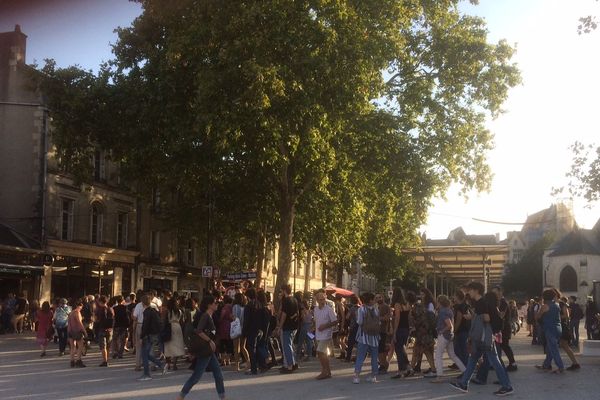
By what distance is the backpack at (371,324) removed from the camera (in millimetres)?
13586

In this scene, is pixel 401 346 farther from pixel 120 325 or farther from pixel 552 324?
pixel 120 325

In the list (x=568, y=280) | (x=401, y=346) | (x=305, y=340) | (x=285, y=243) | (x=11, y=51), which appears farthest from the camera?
(x=568, y=280)

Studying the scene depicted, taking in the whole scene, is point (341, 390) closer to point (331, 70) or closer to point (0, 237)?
point (331, 70)

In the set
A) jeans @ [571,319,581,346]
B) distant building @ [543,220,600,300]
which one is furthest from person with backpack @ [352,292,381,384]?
distant building @ [543,220,600,300]

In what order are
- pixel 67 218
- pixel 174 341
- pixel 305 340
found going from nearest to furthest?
pixel 174 341
pixel 305 340
pixel 67 218

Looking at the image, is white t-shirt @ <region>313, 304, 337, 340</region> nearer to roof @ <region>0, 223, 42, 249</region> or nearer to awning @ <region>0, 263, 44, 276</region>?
awning @ <region>0, 263, 44, 276</region>

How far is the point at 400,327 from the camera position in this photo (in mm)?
14773

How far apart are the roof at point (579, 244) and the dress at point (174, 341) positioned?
79.9m

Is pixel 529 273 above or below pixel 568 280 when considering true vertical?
above

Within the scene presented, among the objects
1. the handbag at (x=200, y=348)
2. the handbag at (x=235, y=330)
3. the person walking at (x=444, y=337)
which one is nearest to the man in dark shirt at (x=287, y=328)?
the handbag at (x=235, y=330)

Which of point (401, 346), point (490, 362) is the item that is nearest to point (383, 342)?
point (401, 346)

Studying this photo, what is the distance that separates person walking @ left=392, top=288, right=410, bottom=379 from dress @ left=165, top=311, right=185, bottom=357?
4.82m

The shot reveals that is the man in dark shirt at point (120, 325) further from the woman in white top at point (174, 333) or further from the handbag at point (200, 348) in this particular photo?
the handbag at point (200, 348)

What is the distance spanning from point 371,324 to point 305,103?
9819 mm
